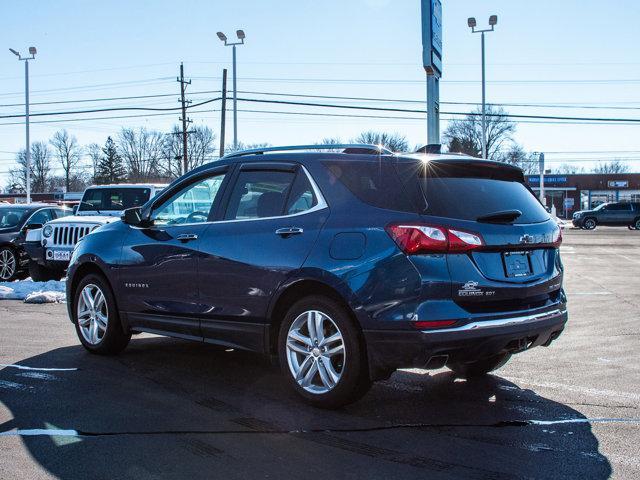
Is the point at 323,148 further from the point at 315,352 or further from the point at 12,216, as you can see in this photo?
the point at 12,216

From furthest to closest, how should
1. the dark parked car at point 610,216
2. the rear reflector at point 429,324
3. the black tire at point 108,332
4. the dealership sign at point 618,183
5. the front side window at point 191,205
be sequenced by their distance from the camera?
the dealership sign at point 618,183
the dark parked car at point 610,216
the black tire at point 108,332
the front side window at point 191,205
the rear reflector at point 429,324

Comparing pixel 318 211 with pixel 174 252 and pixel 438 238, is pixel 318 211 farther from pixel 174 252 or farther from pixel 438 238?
pixel 174 252

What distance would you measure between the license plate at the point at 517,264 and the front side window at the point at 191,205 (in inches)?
95.0

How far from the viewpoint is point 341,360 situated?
15.1ft

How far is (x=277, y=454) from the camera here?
3787 millimetres

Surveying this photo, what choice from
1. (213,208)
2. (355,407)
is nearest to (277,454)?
(355,407)

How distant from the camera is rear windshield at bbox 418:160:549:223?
4414 millimetres

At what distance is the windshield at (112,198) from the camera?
14.4 meters

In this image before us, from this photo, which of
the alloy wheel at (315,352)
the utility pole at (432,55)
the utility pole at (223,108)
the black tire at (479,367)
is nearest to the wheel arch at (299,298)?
the alloy wheel at (315,352)

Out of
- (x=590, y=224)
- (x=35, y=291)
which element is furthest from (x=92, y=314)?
(x=590, y=224)

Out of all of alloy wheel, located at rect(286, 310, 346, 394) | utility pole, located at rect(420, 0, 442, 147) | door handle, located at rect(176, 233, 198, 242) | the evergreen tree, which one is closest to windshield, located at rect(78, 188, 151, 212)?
utility pole, located at rect(420, 0, 442, 147)

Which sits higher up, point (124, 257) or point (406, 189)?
point (406, 189)

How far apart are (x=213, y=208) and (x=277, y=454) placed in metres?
2.37

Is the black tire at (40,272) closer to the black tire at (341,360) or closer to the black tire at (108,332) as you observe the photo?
the black tire at (108,332)
